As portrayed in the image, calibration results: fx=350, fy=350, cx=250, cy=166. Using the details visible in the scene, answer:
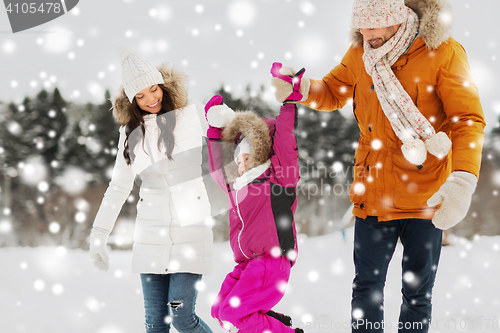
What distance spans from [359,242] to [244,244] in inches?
25.0

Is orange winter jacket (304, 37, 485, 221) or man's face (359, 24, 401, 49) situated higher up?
man's face (359, 24, 401, 49)

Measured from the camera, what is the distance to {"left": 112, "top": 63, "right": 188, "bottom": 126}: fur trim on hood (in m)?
2.09

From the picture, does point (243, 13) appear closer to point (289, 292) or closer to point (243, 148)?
point (243, 148)

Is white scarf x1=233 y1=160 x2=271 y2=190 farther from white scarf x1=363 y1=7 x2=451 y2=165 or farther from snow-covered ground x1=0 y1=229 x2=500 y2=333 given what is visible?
snow-covered ground x1=0 y1=229 x2=500 y2=333

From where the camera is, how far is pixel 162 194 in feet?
6.55

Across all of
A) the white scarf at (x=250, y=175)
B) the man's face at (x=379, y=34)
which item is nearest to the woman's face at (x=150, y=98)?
the white scarf at (x=250, y=175)

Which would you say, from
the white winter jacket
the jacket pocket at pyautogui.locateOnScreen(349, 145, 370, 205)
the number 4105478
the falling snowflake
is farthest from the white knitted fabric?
the number 4105478

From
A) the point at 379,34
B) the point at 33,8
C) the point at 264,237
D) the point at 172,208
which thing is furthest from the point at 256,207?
the point at 33,8

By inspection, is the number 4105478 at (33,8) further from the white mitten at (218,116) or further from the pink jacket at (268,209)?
the pink jacket at (268,209)

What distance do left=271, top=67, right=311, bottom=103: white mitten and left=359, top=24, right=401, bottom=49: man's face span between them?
0.37m

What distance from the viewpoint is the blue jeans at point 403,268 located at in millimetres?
1710

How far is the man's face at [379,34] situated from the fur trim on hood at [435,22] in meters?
0.12

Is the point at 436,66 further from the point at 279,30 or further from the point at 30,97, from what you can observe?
the point at 30,97

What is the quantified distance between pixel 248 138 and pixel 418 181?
2.99 ft
